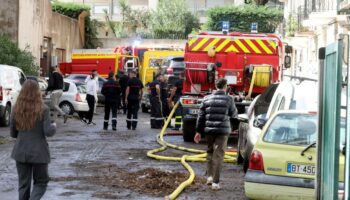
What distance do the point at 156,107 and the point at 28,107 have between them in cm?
1418

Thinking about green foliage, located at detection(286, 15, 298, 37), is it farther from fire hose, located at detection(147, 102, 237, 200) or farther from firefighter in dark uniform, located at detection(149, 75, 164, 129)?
fire hose, located at detection(147, 102, 237, 200)

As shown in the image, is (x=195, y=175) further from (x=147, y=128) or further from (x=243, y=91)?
(x=147, y=128)

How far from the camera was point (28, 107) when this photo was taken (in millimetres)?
7664

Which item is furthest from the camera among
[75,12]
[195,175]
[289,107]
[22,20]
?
[75,12]

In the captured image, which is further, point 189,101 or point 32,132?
point 189,101

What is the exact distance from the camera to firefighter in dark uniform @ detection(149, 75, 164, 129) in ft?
71.3

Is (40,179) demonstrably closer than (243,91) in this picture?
→ Yes

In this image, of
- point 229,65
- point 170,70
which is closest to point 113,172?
point 229,65

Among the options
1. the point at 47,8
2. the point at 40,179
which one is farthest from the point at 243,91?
the point at 47,8

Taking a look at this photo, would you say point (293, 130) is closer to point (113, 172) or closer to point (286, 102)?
point (286, 102)

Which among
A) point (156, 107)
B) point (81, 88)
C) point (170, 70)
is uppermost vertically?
point (170, 70)

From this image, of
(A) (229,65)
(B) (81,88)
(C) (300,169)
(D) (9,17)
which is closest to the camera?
(C) (300,169)

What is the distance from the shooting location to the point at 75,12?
46969mm

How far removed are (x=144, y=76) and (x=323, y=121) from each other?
91.8ft
